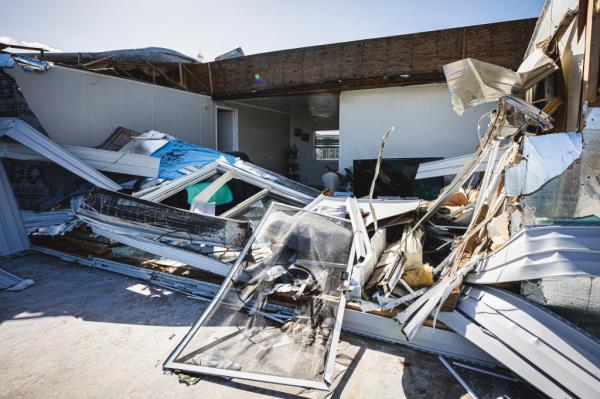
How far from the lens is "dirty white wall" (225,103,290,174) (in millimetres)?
10000

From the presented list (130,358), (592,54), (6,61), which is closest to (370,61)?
(592,54)

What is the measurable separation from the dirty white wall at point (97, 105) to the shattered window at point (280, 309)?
493cm

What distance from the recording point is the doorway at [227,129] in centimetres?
953

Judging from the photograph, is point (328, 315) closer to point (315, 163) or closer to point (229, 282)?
point (229, 282)

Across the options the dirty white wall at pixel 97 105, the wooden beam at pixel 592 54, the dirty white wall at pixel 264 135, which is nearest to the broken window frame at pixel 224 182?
the dirty white wall at pixel 97 105

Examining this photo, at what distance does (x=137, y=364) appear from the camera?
211cm

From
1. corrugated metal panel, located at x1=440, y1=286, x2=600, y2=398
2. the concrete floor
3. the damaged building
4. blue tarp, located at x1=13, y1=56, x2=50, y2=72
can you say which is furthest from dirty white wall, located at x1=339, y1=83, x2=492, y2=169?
blue tarp, located at x1=13, y1=56, x2=50, y2=72

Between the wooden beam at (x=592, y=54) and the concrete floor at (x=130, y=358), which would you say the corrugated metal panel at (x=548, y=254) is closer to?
the concrete floor at (x=130, y=358)

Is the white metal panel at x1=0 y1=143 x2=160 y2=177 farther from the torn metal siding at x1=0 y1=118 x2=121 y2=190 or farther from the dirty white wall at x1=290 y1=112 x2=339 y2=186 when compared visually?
the dirty white wall at x1=290 y1=112 x2=339 y2=186

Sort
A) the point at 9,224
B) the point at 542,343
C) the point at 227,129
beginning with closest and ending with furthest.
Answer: the point at 542,343
the point at 9,224
the point at 227,129

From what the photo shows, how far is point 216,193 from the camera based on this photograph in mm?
4723

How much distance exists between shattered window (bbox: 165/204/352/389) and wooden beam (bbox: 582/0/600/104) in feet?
6.75

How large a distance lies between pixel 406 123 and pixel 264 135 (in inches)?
212

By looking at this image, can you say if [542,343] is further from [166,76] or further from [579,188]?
[166,76]
